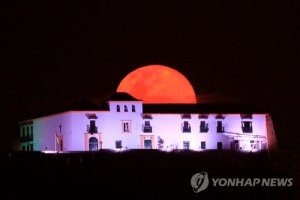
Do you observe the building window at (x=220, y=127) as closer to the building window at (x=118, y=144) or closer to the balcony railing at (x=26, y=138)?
the building window at (x=118, y=144)

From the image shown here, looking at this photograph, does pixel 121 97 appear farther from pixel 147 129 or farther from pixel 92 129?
pixel 92 129

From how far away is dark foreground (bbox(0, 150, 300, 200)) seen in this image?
58000mm

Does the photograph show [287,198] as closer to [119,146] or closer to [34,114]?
[119,146]

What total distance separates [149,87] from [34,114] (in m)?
8.15

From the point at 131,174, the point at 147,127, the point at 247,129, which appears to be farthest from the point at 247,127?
the point at 131,174

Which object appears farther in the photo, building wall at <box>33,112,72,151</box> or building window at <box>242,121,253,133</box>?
building window at <box>242,121,253,133</box>

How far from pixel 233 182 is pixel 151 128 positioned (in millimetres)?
13941

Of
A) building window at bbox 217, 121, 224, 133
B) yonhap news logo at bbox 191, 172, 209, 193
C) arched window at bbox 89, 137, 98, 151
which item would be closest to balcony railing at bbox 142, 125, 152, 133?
arched window at bbox 89, 137, 98, 151

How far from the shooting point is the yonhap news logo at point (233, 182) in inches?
2378

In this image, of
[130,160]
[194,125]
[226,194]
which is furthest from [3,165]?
[194,125]

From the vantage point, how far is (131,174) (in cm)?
6128

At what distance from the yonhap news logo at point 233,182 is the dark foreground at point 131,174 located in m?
0.26

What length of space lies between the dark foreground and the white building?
20.7ft

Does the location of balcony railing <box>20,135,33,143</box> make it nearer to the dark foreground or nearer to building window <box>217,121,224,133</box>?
the dark foreground
